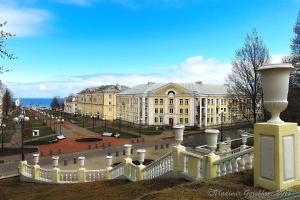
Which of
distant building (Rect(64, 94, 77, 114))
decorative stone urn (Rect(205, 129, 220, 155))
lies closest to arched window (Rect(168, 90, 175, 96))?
decorative stone urn (Rect(205, 129, 220, 155))

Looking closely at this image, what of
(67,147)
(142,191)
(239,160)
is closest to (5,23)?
(142,191)

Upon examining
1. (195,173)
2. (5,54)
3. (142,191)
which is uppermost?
(5,54)

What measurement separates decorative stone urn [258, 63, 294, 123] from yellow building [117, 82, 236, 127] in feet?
216

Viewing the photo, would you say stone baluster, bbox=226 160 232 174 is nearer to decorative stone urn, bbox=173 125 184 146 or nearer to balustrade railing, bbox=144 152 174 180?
decorative stone urn, bbox=173 125 184 146

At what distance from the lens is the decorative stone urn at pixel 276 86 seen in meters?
6.97

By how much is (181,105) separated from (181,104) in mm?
225

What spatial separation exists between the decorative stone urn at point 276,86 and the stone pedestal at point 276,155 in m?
0.31

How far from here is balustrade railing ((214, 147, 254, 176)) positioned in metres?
9.34

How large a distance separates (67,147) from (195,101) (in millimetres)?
35014

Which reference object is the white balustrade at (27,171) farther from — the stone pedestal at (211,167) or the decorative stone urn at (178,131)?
the stone pedestal at (211,167)

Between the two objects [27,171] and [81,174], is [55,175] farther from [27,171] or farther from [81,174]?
[27,171]

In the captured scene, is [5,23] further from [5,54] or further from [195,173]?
[195,173]

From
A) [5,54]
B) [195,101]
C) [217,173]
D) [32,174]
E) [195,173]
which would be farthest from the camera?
[195,101]

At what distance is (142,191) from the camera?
11047 mm
